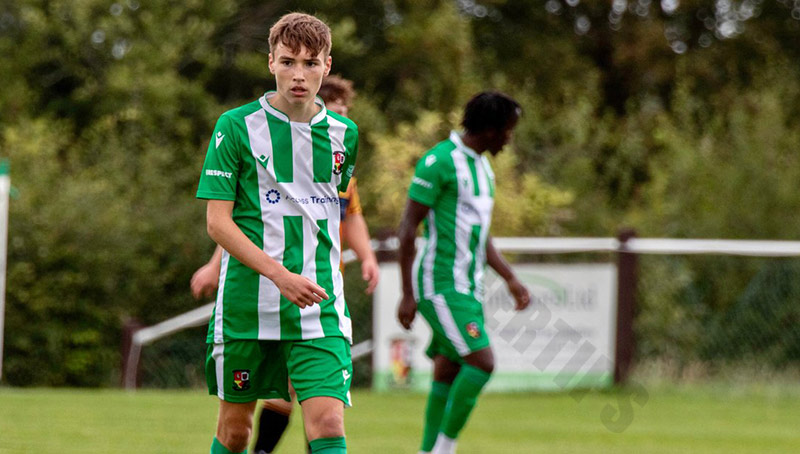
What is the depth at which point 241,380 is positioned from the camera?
4887 millimetres

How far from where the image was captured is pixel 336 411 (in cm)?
471

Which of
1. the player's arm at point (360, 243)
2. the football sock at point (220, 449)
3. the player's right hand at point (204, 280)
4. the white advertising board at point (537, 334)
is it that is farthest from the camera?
the white advertising board at point (537, 334)

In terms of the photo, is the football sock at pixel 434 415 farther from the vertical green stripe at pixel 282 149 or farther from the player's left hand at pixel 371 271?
the vertical green stripe at pixel 282 149

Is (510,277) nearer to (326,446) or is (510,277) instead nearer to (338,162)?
(338,162)

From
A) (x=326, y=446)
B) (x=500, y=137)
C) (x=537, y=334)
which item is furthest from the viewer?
(x=537, y=334)

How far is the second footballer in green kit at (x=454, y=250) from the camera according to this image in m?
7.53

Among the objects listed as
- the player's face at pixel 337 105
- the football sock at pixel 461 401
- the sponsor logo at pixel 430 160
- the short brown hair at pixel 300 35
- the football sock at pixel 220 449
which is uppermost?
the short brown hair at pixel 300 35

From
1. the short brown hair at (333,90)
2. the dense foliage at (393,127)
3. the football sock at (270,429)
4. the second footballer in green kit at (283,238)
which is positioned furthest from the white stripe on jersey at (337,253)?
the dense foliage at (393,127)

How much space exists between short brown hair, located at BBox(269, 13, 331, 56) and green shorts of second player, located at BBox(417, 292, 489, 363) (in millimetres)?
3028

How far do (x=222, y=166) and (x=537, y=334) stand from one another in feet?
30.8

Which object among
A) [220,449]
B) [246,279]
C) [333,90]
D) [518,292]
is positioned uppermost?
[333,90]

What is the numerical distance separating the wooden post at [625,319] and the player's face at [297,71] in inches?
389

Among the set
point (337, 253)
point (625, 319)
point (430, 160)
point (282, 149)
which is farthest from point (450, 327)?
point (625, 319)

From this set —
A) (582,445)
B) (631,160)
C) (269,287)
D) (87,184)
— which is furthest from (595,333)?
(631,160)
